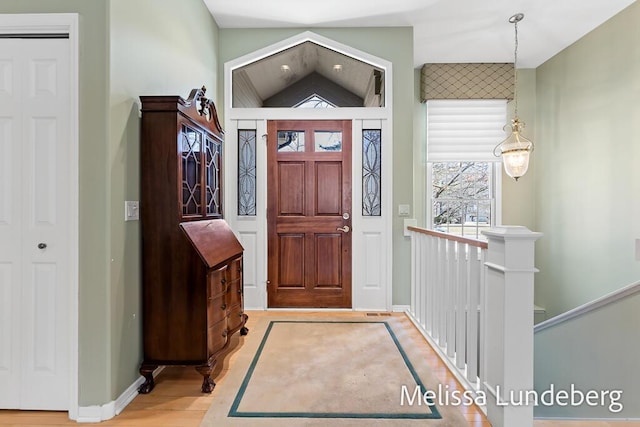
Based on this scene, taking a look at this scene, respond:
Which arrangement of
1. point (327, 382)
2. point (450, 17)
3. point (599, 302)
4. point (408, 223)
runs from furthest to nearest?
point (408, 223)
point (450, 17)
point (599, 302)
point (327, 382)

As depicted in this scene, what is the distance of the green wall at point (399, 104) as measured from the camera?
3.87 metres

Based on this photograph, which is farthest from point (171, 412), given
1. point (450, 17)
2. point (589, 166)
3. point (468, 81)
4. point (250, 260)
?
point (468, 81)

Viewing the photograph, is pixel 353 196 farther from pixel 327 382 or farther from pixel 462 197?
pixel 327 382

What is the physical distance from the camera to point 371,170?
392 cm

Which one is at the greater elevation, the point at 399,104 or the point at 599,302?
the point at 399,104

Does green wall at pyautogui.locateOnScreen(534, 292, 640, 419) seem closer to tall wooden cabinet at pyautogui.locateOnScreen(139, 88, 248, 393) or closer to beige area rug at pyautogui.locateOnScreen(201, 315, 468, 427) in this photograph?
beige area rug at pyautogui.locateOnScreen(201, 315, 468, 427)

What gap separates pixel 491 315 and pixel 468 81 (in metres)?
3.80

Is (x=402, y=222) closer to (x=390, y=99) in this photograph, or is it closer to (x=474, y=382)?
(x=390, y=99)
